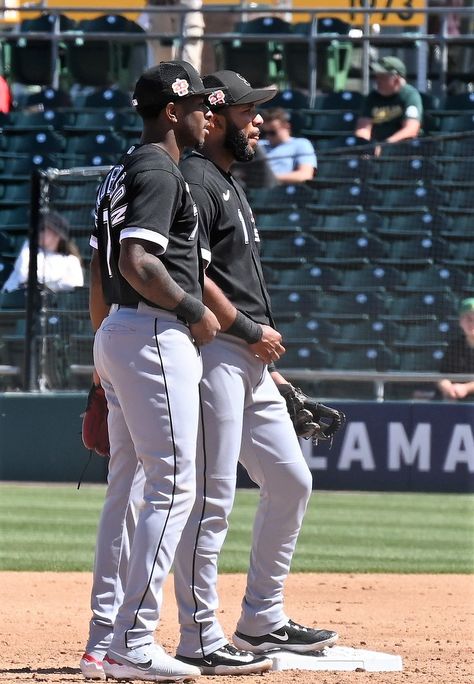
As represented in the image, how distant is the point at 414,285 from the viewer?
11.8 metres

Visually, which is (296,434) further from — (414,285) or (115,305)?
(414,285)

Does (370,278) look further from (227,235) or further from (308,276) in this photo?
(227,235)

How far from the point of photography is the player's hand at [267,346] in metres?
4.46

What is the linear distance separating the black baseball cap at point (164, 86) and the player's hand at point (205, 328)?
684 mm

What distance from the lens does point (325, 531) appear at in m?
9.20

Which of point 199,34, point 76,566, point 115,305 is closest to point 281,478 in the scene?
point 115,305

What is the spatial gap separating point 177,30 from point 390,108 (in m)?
2.84

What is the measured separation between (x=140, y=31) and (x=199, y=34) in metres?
0.69

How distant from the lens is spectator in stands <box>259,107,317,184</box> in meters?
12.3

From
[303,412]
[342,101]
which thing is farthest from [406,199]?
[303,412]

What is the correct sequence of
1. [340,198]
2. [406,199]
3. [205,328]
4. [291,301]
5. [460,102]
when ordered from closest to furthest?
[205,328] < [291,301] < [340,198] < [406,199] < [460,102]

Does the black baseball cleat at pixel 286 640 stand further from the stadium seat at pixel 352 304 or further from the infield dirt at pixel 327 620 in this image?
the stadium seat at pixel 352 304

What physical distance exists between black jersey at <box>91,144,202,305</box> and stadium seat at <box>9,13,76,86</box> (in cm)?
1136

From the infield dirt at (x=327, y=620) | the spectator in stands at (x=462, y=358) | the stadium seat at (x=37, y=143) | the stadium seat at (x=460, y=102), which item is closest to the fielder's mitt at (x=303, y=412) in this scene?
the infield dirt at (x=327, y=620)
